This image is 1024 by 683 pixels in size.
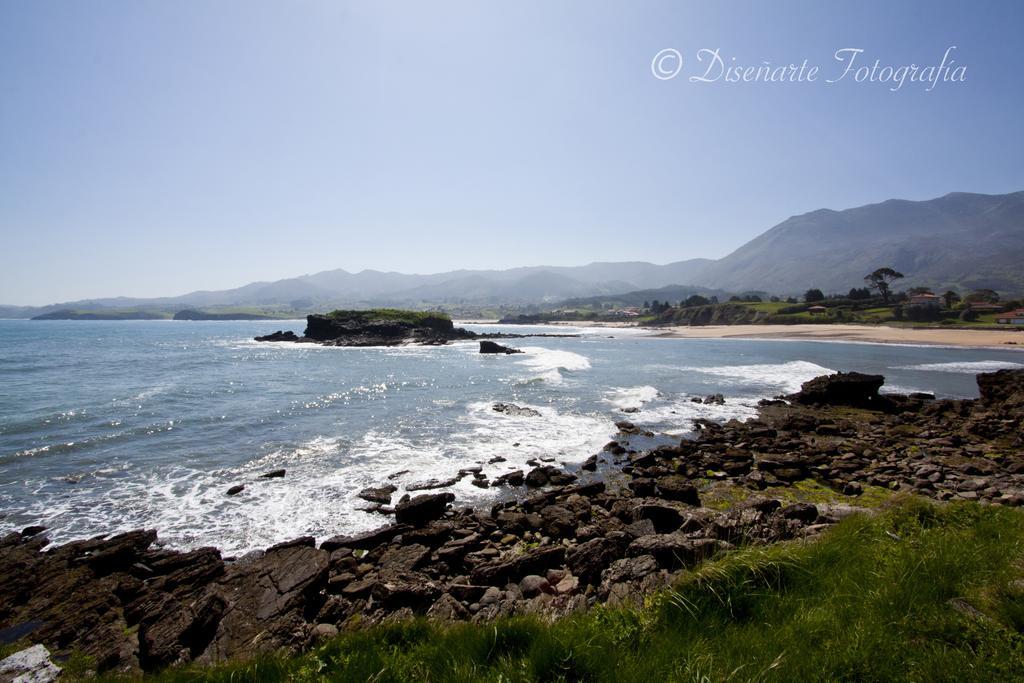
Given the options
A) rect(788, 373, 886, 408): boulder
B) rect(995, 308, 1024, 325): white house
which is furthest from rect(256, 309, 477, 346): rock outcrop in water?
rect(995, 308, 1024, 325): white house

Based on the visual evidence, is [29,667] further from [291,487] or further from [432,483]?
[432,483]

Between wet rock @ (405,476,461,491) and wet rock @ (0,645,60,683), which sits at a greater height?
wet rock @ (0,645,60,683)

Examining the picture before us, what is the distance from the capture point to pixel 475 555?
1034 centimetres

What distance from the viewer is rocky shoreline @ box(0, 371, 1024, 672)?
7.38m

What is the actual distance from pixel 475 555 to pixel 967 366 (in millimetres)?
60187

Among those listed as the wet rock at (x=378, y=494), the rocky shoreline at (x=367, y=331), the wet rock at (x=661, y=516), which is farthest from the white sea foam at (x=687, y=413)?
the rocky shoreline at (x=367, y=331)

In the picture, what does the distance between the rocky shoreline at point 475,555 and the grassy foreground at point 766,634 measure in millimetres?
1328

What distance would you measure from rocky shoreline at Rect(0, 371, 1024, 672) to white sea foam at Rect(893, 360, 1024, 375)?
109 feet

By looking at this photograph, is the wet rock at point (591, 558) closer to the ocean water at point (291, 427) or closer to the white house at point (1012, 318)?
the ocean water at point (291, 427)

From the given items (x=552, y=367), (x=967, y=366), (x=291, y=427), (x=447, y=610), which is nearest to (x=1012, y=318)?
(x=967, y=366)

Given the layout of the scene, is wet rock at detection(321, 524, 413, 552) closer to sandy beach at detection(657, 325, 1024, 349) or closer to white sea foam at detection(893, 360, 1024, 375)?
white sea foam at detection(893, 360, 1024, 375)

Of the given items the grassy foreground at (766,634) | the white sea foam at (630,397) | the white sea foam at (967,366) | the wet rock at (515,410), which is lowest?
the white sea foam at (967,366)

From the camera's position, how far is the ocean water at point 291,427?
13266 mm

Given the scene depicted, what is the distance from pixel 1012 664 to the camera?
363 centimetres
